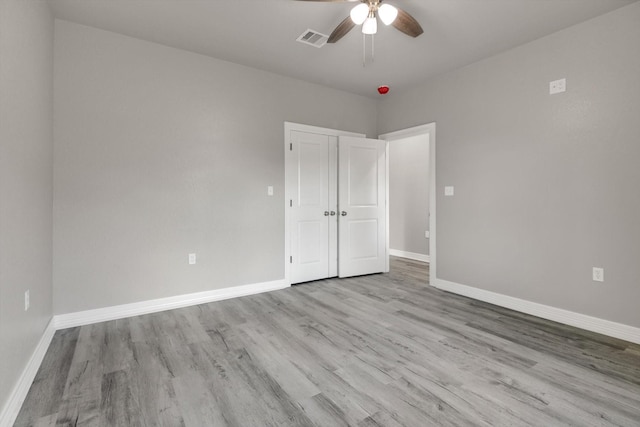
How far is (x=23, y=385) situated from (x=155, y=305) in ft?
4.54

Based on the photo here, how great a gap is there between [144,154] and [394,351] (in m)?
2.97

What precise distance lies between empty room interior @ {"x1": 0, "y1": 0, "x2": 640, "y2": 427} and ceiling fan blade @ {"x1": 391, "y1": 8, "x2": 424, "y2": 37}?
2 centimetres

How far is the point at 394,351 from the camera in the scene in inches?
90.5

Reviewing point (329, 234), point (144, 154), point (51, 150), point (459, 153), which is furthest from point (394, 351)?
point (51, 150)

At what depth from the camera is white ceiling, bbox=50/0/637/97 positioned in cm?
250

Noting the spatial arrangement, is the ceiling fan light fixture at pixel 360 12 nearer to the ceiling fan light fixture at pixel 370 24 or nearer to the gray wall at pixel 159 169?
the ceiling fan light fixture at pixel 370 24

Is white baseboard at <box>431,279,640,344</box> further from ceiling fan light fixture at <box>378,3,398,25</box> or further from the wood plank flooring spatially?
ceiling fan light fixture at <box>378,3,398,25</box>

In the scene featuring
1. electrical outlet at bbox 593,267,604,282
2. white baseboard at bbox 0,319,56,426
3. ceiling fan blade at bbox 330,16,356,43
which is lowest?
white baseboard at bbox 0,319,56,426

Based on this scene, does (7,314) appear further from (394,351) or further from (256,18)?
(256,18)

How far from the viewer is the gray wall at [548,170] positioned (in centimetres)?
255

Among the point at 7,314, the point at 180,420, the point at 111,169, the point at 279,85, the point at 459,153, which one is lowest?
the point at 180,420

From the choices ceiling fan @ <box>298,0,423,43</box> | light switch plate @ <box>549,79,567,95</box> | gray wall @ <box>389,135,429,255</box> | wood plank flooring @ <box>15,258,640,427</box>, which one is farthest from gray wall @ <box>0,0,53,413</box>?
gray wall @ <box>389,135,429,255</box>

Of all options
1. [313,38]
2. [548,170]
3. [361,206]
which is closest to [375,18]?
[313,38]

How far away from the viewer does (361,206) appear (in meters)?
4.58
